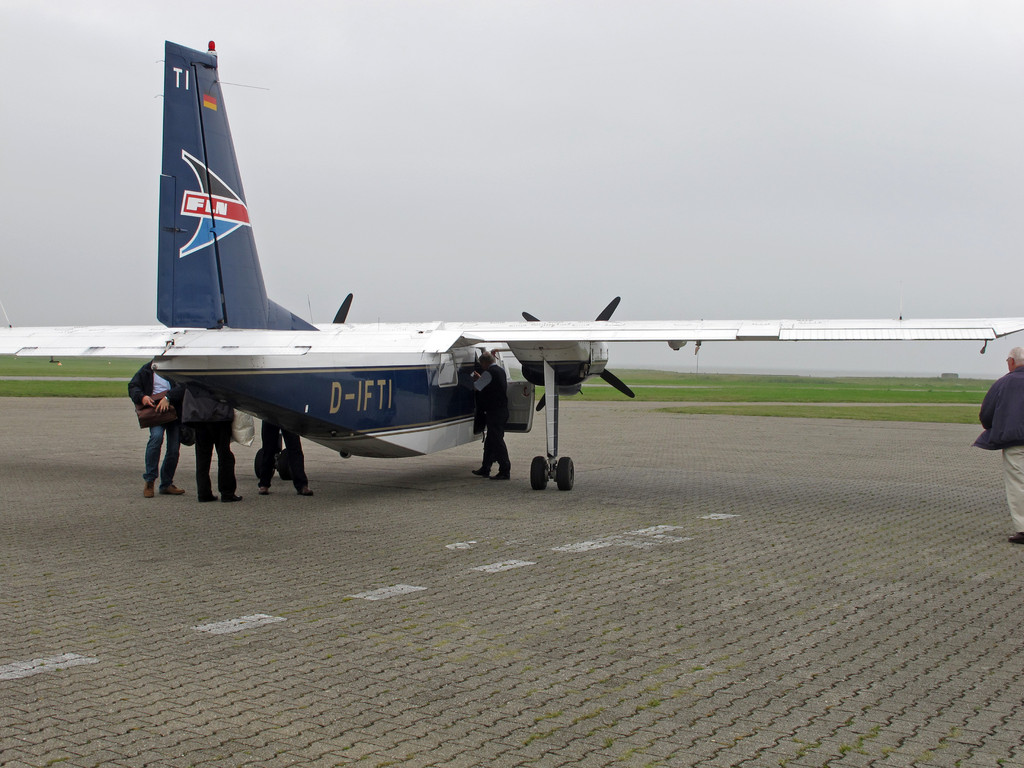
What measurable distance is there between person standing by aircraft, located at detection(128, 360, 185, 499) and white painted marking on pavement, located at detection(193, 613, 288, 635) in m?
6.71

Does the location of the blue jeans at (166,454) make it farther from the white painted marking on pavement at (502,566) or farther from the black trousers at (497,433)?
the white painted marking on pavement at (502,566)

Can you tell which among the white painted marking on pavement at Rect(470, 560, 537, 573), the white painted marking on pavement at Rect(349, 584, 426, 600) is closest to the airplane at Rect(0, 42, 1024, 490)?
the white painted marking on pavement at Rect(470, 560, 537, 573)

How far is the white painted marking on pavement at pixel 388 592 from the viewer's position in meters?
7.55

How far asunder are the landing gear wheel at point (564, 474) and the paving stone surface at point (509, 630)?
0.98ft

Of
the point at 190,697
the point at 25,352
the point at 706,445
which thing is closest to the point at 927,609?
the point at 190,697

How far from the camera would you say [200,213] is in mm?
12094

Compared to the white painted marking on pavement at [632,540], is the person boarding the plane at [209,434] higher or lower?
higher

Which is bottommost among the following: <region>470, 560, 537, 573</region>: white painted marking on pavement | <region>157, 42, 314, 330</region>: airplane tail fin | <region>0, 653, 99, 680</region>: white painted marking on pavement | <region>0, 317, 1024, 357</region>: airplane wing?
<region>470, 560, 537, 573</region>: white painted marking on pavement

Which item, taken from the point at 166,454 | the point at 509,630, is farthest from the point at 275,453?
the point at 509,630

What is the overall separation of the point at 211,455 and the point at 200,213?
3.28 meters

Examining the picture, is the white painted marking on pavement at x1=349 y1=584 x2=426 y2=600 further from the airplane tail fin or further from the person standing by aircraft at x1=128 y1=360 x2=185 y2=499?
the person standing by aircraft at x1=128 y1=360 x2=185 y2=499

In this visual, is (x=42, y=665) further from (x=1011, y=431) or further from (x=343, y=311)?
(x=343, y=311)

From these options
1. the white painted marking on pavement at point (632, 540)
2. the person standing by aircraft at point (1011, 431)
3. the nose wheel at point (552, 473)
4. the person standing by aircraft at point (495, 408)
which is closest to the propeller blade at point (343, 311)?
the person standing by aircraft at point (495, 408)

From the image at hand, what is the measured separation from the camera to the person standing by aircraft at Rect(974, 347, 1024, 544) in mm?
10469
